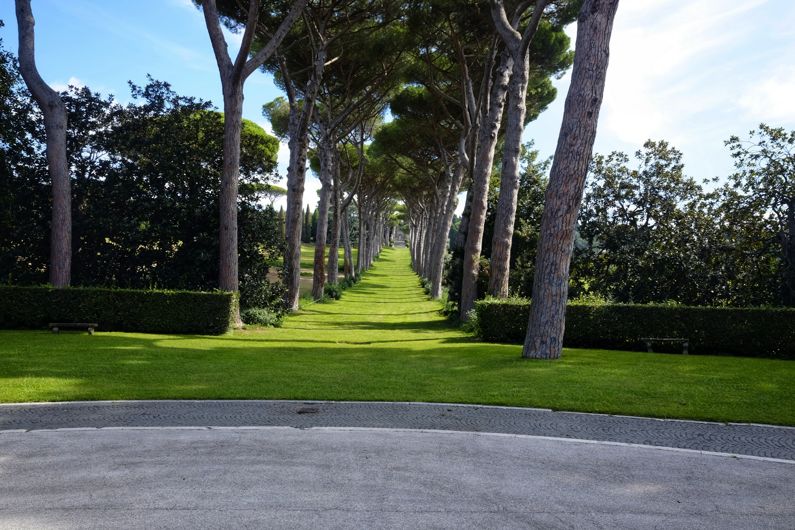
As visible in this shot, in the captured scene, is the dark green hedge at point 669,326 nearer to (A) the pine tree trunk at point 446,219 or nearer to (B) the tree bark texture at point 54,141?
(B) the tree bark texture at point 54,141

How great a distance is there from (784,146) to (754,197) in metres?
1.72

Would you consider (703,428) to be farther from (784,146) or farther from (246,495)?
(784,146)

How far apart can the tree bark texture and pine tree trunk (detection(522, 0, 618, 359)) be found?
13.1 metres

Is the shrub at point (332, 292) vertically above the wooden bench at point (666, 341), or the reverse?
the wooden bench at point (666, 341)

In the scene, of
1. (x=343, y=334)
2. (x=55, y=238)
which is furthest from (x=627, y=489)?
(x=55, y=238)

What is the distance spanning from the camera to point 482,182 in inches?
777

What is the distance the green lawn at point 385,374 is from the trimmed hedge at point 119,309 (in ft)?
2.85

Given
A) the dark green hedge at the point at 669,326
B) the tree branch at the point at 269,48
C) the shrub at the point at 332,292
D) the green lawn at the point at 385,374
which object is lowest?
the shrub at the point at 332,292

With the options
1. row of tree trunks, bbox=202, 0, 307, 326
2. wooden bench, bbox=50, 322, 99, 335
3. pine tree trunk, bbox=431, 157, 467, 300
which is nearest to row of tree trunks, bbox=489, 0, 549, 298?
row of tree trunks, bbox=202, 0, 307, 326

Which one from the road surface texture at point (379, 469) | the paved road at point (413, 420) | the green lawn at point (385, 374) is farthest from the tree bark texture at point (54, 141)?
the road surface texture at point (379, 469)

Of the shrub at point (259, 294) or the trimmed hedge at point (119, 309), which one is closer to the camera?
the trimmed hedge at point (119, 309)

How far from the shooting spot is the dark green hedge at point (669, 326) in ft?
47.4

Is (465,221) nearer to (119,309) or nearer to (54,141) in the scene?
(119,309)

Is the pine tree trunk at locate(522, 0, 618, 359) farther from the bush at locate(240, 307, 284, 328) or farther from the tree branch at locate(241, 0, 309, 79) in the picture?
the bush at locate(240, 307, 284, 328)
